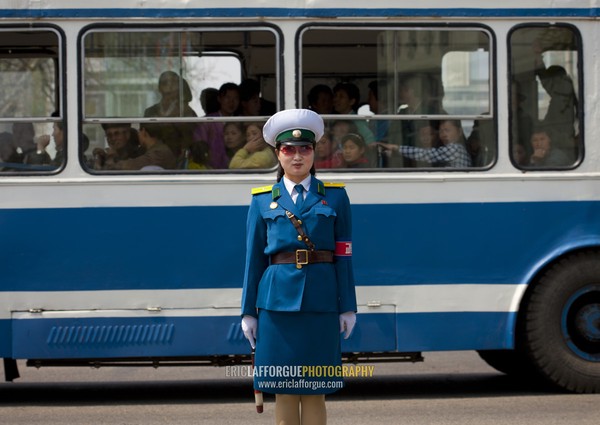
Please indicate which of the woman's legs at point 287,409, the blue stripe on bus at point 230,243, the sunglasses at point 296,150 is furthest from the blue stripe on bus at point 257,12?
the woman's legs at point 287,409

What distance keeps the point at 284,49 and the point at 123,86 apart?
1201 millimetres

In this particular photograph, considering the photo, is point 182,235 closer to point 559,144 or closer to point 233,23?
point 233,23

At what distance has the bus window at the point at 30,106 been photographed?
30.7 feet

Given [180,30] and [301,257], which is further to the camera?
[180,30]

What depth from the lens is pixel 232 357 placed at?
9.52 metres

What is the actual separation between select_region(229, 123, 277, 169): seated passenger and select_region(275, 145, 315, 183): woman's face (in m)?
3.27

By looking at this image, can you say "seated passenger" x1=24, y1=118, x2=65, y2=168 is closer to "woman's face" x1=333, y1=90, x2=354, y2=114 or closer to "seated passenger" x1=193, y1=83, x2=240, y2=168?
"seated passenger" x1=193, y1=83, x2=240, y2=168

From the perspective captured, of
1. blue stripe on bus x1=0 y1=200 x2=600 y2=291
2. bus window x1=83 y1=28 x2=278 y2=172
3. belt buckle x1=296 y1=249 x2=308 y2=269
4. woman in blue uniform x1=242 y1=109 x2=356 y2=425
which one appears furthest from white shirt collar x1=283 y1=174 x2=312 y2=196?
bus window x1=83 y1=28 x2=278 y2=172

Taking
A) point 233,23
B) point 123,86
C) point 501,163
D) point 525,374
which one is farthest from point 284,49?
point 525,374

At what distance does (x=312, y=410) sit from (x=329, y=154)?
3.68 meters

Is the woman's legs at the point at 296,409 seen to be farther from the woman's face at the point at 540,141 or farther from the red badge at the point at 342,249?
the woman's face at the point at 540,141

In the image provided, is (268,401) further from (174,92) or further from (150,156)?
(174,92)

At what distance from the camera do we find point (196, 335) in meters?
9.30

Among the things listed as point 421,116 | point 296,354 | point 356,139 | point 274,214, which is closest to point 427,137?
point 421,116
